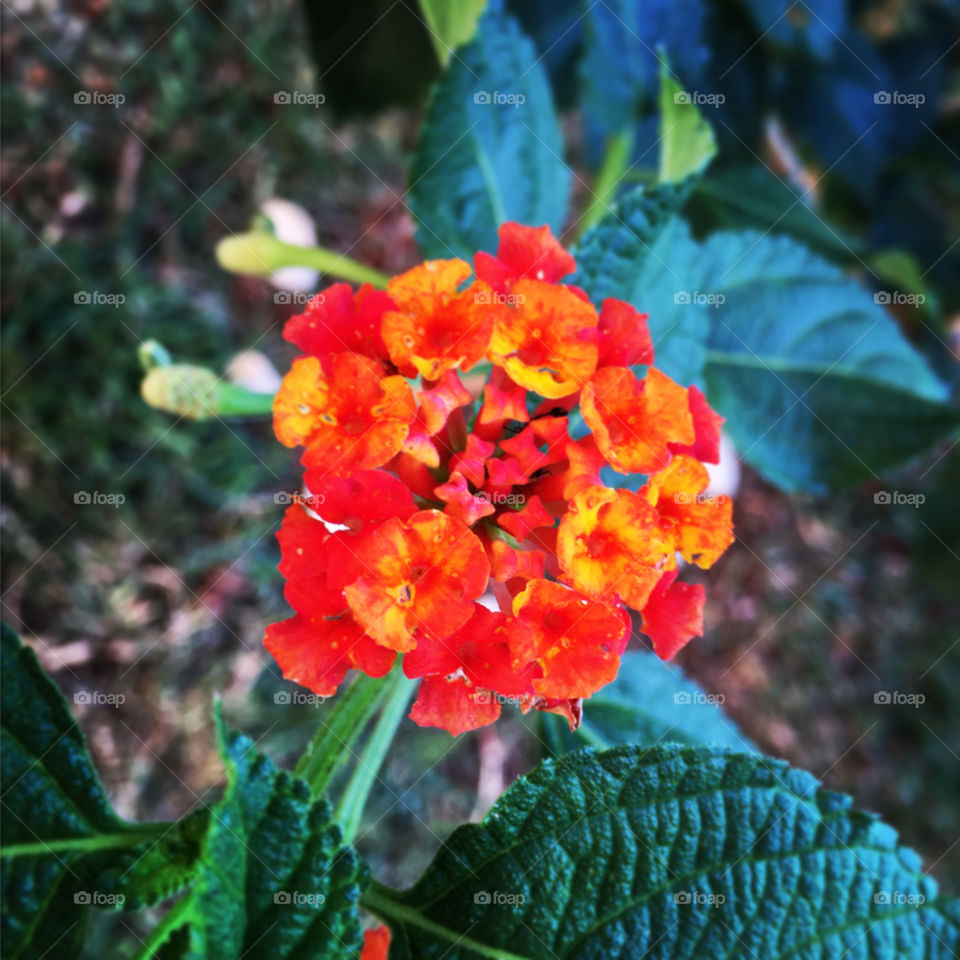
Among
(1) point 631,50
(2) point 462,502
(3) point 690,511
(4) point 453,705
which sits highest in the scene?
(1) point 631,50

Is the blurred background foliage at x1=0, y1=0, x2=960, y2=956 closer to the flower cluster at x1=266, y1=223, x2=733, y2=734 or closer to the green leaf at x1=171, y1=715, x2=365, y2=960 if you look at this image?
the flower cluster at x1=266, y1=223, x2=733, y2=734

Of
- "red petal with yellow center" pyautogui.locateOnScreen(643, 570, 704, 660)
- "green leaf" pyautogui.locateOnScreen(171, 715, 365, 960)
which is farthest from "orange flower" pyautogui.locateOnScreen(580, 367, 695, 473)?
"green leaf" pyautogui.locateOnScreen(171, 715, 365, 960)

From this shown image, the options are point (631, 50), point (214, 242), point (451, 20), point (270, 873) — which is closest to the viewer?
point (270, 873)

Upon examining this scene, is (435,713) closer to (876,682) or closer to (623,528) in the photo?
(623,528)

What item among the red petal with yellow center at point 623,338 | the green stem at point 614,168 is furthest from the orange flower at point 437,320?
the green stem at point 614,168

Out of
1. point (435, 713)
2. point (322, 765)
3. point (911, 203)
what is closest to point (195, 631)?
point (322, 765)

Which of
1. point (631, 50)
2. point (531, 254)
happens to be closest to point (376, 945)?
point (531, 254)

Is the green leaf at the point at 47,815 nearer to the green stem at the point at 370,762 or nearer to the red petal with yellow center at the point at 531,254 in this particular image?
the green stem at the point at 370,762

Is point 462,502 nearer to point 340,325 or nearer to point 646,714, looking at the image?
point 340,325

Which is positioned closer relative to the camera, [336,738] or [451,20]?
[336,738]
